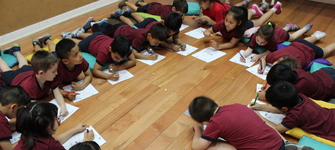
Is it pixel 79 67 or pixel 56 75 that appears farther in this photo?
pixel 79 67

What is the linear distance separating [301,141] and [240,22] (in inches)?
62.0

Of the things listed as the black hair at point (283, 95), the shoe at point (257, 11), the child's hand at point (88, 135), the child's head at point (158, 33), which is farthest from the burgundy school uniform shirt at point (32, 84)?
the shoe at point (257, 11)

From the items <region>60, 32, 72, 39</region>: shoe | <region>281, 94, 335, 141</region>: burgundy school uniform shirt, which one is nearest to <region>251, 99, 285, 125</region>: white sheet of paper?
<region>281, 94, 335, 141</region>: burgundy school uniform shirt

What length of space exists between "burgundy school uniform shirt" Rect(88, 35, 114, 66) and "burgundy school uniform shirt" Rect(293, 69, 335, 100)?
5.57ft

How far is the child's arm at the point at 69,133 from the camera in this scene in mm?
1725

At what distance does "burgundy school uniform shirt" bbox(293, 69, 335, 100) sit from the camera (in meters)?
2.00

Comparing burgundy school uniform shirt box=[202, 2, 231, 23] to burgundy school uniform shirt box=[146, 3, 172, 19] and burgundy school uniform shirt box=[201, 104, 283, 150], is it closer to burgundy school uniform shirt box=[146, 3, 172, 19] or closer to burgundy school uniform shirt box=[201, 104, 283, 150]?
burgundy school uniform shirt box=[146, 3, 172, 19]

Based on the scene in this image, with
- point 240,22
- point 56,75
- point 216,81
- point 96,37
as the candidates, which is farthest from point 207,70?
point 56,75

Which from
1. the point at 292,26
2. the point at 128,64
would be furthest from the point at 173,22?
the point at 292,26

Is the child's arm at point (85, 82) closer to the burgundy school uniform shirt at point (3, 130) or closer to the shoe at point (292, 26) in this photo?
the burgundy school uniform shirt at point (3, 130)

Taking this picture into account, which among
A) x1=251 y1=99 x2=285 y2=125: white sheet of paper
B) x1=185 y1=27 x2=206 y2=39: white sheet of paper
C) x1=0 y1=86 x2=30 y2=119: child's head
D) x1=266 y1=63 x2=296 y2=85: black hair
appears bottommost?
Answer: x1=251 y1=99 x2=285 y2=125: white sheet of paper

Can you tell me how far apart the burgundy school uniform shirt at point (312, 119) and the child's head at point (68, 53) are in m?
1.71

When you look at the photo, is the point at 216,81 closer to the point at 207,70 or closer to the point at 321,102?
the point at 207,70

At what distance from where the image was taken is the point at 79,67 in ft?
7.38
